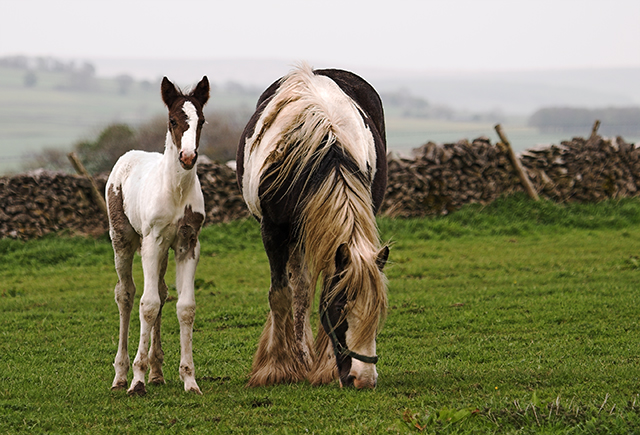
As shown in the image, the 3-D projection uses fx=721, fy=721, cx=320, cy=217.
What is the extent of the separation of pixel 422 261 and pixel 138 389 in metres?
7.08

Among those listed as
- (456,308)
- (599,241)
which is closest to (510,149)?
(599,241)

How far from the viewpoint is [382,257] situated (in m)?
4.42

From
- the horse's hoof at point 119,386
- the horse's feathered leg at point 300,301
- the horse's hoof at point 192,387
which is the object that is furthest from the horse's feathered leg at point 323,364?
the horse's hoof at point 119,386

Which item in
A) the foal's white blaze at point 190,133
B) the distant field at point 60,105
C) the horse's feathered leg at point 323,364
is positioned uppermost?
the foal's white blaze at point 190,133

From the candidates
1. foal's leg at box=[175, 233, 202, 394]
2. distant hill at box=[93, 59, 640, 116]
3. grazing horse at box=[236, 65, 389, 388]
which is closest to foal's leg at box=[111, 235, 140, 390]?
foal's leg at box=[175, 233, 202, 394]

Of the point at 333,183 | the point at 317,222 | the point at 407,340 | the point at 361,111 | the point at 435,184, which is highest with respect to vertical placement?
the point at 361,111

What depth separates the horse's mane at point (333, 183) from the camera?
172 inches

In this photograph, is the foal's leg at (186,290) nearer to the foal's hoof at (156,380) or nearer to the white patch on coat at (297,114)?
the foal's hoof at (156,380)

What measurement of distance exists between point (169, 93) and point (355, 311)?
189 centimetres

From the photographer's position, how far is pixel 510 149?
14766mm

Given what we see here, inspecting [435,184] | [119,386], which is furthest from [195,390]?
[435,184]

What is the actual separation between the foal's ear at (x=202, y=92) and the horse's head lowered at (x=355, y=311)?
4.77 feet

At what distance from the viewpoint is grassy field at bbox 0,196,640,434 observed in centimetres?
407

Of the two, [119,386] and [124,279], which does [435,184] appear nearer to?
[124,279]
